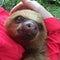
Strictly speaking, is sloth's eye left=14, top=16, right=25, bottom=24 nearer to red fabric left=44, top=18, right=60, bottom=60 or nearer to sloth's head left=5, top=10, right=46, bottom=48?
sloth's head left=5, top=10, right=46, bottom=48

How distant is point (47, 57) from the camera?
1.98 metres

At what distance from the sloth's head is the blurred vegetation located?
1.30m

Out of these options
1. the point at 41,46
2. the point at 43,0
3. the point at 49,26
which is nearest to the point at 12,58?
the point at 41,46

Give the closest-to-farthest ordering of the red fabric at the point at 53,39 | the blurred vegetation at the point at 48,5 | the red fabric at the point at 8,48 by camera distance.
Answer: the red fabric at the point at 8,48 < the red fabric at the point at 53,39 < the blurred vegetation at the point at 48,5

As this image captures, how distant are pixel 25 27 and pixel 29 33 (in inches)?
1.9

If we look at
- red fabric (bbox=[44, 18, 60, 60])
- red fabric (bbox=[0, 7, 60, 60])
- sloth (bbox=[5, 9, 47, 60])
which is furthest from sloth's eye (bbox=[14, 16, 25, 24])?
red fabric (bbox=[44, 18, 60, 60])

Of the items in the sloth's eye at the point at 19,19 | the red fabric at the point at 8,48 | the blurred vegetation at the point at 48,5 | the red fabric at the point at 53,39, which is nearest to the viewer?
the red fabric at the point at 8,48

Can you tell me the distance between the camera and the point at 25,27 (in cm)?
173

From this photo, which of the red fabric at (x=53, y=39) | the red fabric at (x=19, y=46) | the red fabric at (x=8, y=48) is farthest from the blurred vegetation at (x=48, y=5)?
the red fabric at (x=8, y=48)

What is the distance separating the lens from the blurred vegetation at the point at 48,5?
325 cm

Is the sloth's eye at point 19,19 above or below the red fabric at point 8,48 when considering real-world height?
above

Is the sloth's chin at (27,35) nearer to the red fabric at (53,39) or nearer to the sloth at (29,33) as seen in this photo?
the sloth at (29,33)

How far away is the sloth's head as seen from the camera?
5.75 feet

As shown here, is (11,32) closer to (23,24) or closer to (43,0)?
(23,24)
